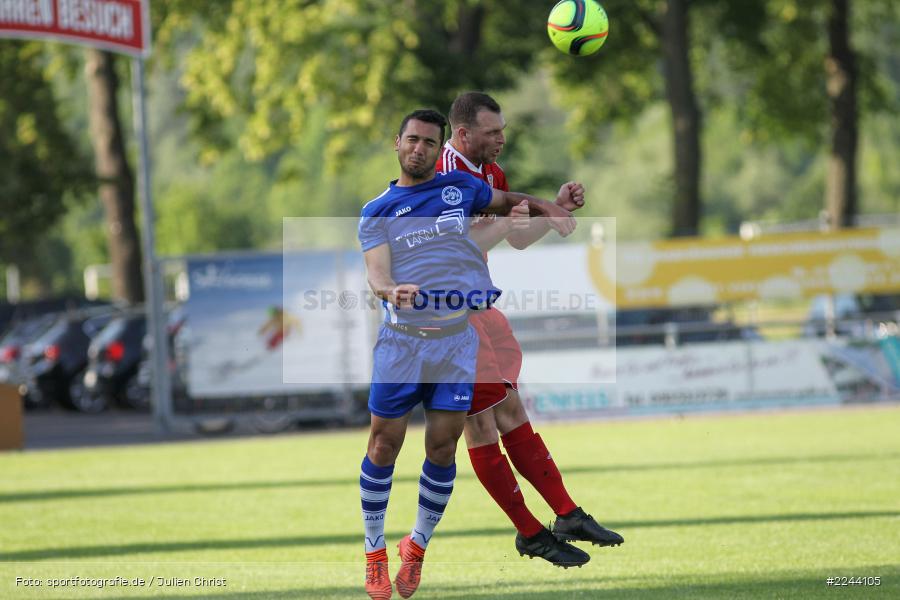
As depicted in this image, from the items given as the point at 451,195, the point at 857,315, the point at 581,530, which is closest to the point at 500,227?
the point at 451,195

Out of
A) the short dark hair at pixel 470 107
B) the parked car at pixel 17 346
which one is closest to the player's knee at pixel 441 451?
the short dark hair at pixel 470 107

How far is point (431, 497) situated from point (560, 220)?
1.64 metres

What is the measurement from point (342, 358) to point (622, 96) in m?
23.0

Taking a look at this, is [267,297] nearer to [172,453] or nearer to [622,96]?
[172,453]

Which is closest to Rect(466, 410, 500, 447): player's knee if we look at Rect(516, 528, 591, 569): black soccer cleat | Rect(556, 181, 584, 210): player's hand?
Rect(516, 528, 591, 569): black soccer cleat

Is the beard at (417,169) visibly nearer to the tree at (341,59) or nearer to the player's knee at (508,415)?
the player's knee at (508,415)

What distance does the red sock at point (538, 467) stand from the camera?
25.8 ft

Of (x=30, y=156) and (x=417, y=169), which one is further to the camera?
(x=30, y=156)

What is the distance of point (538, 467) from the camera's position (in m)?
7.88

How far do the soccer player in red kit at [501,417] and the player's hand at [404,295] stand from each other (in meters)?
0.95

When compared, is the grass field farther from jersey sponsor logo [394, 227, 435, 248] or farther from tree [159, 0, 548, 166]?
tree [159, 0, 548, 166]

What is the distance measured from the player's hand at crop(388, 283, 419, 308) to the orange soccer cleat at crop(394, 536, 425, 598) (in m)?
1.45

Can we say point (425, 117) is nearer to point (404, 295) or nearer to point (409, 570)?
point (404, 295)

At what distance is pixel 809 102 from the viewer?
38.8 meters
